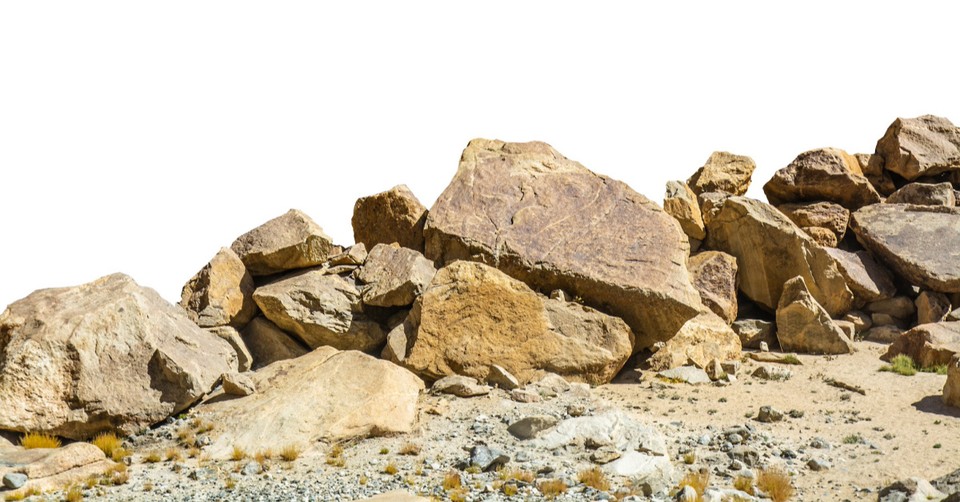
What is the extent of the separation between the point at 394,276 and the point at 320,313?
162 cm

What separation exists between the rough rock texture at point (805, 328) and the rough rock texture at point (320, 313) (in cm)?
933

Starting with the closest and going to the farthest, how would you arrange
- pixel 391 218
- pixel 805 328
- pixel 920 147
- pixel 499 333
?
pixel 499 333
pixel 391 218
pixel 805 328
pixel 920 147

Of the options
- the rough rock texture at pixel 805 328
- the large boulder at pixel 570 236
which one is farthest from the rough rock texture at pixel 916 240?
the large boulder at pixel 570 236

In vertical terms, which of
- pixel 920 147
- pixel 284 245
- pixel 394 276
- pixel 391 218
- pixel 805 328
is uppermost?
pixel 920 147

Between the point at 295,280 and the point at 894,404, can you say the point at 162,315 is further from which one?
the point at 894,404

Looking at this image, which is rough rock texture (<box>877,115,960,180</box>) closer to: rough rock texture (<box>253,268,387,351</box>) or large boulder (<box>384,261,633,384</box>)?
large boulder (<box>384,261,633,384</box>)

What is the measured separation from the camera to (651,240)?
18.1m

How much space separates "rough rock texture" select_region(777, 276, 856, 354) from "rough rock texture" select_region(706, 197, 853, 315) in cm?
168

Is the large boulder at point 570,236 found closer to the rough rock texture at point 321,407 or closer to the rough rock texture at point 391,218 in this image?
the rough rock texture at point 391,218

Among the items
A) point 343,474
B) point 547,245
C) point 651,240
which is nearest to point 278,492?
point 343,474

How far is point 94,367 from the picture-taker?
1414 cm

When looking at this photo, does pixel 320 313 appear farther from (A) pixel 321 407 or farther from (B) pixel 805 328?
(B) pixel 805 328

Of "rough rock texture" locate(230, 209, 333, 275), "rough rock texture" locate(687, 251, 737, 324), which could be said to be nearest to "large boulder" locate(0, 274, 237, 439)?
"rough rock texture" locate(230, 209, 333, 275)

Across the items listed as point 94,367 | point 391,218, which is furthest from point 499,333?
point 94,367
